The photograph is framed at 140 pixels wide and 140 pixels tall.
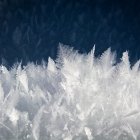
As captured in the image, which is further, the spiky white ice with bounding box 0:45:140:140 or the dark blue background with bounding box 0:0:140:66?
the dark blue background with bounding box 0:0:140:66

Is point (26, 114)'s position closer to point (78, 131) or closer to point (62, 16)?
point (78, 131)

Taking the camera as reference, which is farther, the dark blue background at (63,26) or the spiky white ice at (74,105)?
the dark blue background at (63,26)

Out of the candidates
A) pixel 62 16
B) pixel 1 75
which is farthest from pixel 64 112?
pixel 62 16

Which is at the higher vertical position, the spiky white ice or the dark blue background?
the dark blue background

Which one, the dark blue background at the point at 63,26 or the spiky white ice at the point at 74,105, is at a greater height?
the dark blue background at the point at 63,26

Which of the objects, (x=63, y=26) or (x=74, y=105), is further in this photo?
(x=63, y=26)
